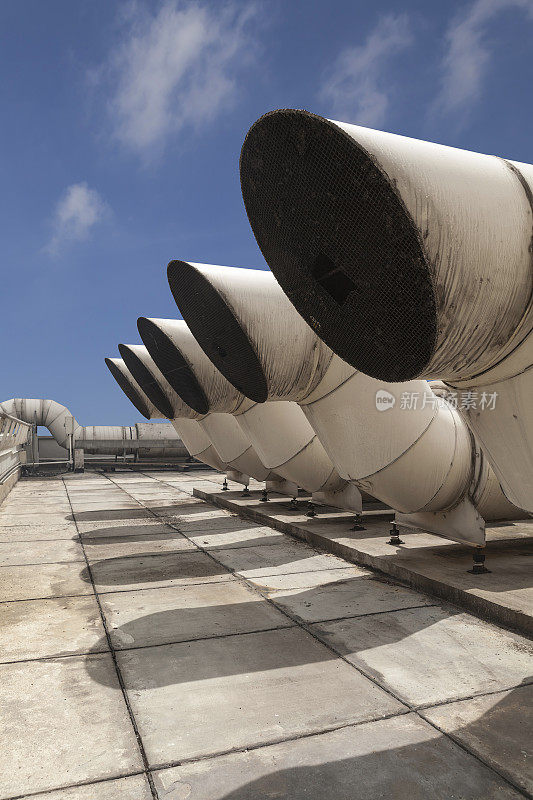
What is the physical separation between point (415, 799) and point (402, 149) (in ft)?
9.99

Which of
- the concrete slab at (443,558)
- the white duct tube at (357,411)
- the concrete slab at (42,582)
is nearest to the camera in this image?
the concrete slab at (443,558)

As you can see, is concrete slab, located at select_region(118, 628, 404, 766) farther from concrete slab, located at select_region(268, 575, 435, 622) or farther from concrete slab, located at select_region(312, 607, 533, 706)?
concrete slab, located at select_region(268, 575, 435, 622)

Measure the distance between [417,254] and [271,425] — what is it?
19.2 ft

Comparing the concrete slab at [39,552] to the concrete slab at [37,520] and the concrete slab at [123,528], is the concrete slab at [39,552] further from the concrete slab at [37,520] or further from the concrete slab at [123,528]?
the concrete slab at [37,520]

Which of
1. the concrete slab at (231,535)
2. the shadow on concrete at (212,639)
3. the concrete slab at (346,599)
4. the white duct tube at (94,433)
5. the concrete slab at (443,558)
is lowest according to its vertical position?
the concrete slab at (231,535)

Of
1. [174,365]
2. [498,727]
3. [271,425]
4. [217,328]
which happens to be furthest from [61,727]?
[174,365]

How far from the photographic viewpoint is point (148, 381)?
12688 mm

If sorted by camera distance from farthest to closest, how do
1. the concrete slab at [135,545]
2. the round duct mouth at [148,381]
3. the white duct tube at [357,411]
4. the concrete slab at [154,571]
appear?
1. the round duct mouth at [148,381]
2. the concrete slab at [135,545]
3. the white duct tube at [357,411]
4. the concrete slab at [154,571]

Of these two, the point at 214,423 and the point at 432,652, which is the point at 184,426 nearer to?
the point at 214,423

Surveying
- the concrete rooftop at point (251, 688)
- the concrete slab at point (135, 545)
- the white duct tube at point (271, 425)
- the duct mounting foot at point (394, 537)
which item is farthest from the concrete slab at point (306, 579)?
the white duct tube at point (271, 425)

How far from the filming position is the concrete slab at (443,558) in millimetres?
4672

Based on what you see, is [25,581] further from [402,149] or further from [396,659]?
[402,149]

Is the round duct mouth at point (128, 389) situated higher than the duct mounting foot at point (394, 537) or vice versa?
the round duct mouth at point (128, 389)

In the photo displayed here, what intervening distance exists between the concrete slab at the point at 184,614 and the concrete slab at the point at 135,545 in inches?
73.1
